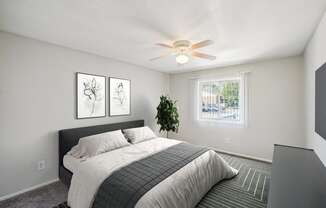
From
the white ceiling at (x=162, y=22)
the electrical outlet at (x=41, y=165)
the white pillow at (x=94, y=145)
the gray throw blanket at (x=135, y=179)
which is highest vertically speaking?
the white ceiling at (x=162, y=22)

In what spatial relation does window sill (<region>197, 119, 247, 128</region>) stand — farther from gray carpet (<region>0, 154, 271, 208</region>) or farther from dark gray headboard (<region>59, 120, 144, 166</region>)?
dark gray headboard (<region>59, 120, 144, 166</region>)

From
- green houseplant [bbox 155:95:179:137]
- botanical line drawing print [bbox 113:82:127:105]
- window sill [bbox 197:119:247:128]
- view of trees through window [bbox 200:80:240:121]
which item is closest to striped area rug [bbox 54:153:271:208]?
window sill [bbox 197:119:247:128]

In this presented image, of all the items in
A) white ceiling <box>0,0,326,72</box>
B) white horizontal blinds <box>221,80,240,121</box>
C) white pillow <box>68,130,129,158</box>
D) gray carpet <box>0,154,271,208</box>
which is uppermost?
white ceiling <box>0,0,326,72</box>

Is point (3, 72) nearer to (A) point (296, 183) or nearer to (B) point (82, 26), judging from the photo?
(B) point (82, 26)

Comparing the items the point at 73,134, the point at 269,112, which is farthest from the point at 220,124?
the point at 73,134

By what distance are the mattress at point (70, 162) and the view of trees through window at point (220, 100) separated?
134 inches

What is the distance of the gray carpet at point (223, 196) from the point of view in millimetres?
2004

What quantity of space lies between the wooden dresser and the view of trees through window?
→ 2.03m

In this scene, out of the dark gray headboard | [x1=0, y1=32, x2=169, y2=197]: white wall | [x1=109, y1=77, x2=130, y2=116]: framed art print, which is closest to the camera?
[x1=0, y1=32, x2=169, y2=197]: white wall

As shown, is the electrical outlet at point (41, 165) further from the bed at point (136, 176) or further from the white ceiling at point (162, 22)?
the white ceiling at point (162, 22)

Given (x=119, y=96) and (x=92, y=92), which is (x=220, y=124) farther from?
(x=92, y=92)

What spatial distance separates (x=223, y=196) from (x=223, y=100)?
2602 millimetres

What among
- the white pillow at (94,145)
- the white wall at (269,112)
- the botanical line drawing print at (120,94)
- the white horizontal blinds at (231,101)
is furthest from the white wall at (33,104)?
the white wall at (269,112)

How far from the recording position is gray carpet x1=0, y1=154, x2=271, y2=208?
2.00 m
